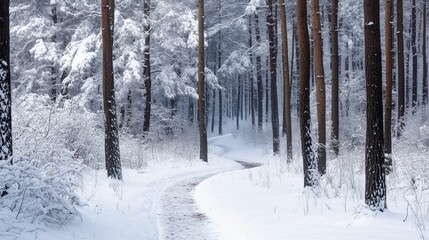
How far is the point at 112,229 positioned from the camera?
21.5 feet

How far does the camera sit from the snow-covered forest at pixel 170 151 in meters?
5.88

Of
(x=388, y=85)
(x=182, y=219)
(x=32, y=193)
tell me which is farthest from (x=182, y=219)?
(x=388, y=85)

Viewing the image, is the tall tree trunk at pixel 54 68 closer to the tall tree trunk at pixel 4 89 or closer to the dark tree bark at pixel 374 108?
the tall tree trunk at pixel 4 89

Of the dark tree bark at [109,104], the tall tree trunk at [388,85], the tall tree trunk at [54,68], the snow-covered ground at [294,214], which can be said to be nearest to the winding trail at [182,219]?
the snow-covered ground at [294,214]

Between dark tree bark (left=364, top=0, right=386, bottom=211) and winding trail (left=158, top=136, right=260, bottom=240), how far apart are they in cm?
287

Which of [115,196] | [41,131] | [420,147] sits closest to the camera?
[115,196]

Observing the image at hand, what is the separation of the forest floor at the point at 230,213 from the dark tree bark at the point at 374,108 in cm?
40

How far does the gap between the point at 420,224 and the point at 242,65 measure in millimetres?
29722

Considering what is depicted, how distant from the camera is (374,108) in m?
6.75

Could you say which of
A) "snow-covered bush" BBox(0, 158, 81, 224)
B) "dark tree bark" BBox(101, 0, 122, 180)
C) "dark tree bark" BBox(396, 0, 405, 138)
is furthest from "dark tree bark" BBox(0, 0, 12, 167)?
"dark tree bark" BBox(396, 0, 405, 138)

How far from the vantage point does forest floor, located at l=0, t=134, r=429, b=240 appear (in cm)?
586

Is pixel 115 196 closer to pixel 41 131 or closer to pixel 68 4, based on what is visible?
pixel 41 131

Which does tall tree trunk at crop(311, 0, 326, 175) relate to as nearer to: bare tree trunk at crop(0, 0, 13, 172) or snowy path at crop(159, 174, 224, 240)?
snowy path at crop(159, 174, 224, 240)

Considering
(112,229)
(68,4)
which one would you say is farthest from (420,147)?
(68,4)
